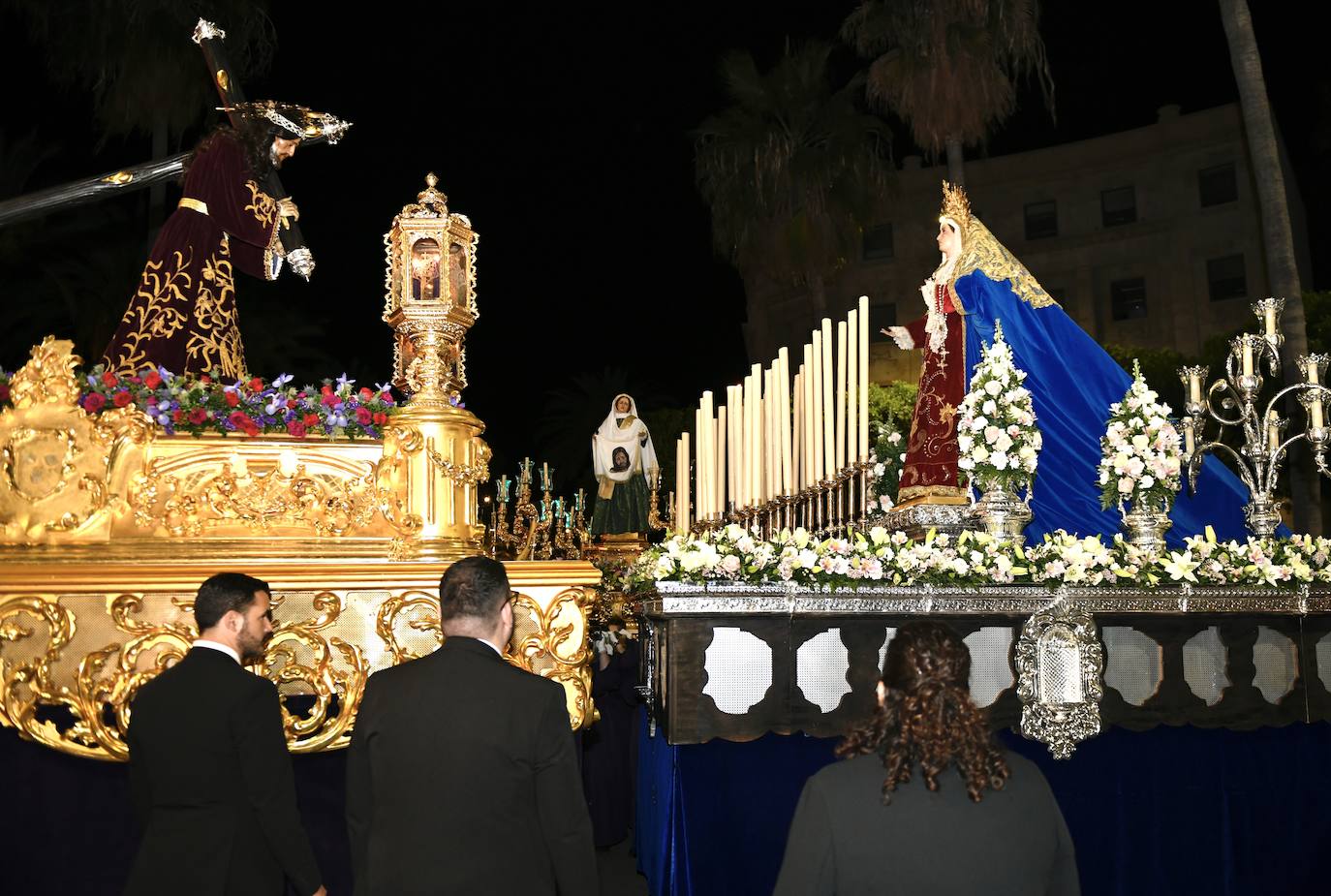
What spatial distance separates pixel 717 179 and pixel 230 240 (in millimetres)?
16942

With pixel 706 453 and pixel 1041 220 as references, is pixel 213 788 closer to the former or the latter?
pixel 706 453

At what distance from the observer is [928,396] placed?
9.42 metres

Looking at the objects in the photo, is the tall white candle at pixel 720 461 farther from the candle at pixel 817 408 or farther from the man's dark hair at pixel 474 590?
the man's dark hair at pixel 474 590

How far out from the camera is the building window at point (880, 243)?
3659cm

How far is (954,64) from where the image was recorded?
2045 cm

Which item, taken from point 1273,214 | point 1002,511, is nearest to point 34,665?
point 1002,511

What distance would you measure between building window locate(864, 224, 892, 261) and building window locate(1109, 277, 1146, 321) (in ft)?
22.1

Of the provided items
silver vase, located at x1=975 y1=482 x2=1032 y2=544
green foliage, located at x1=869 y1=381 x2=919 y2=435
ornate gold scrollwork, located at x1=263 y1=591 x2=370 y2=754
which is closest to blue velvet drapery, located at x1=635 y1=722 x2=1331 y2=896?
silver vase, located at x1=975 y1=482 x2=1032 y2=544

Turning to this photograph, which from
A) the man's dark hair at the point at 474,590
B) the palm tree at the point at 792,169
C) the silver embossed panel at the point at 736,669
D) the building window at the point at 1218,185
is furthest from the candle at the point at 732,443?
the building window at the point at 1218,185

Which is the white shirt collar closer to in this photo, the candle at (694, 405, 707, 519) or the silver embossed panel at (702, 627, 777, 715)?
the silver embossed panel at (702, 627, 777, 715)

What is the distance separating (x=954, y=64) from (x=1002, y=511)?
49.5 ft

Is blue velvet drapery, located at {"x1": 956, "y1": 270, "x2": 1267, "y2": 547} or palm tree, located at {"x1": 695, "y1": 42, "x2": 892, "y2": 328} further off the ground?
palm tree, located at {"x1": 695, "y1": 42, "x2": 892, "y2": 328}

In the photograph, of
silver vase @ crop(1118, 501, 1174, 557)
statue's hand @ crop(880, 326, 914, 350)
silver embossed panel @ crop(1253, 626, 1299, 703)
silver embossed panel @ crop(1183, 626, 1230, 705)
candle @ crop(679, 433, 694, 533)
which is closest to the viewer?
silver embossed panel @ crop(1183, 626, 1230, 705)

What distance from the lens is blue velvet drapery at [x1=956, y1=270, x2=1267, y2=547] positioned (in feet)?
29.1
